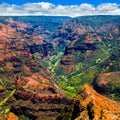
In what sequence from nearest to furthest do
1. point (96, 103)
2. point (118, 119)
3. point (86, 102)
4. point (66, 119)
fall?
point (118, 119)
point (96, 103)
point (86, 102)
point (66, 119)

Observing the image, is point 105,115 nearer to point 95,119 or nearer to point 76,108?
point 95,119

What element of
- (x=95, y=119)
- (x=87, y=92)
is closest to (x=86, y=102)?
(x=87, y=92)

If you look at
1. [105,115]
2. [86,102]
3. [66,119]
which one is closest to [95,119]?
[105,115]

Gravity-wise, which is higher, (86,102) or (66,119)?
(86,102)

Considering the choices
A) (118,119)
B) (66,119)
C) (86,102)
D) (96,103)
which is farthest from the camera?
(66,119)

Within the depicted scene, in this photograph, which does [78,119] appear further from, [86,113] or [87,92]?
[87,92]

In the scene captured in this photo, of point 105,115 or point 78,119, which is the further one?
point 78,119
